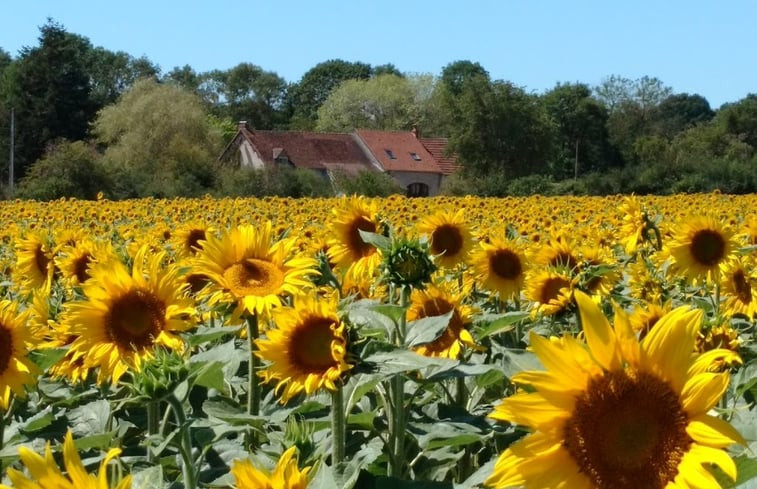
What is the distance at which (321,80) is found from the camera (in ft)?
291

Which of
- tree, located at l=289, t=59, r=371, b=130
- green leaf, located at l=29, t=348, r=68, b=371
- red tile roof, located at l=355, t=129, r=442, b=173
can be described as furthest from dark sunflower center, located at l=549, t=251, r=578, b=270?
tree, located at l=289, t=59, r=371, b=130

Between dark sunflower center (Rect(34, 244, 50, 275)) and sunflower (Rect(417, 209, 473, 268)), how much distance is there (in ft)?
5.22

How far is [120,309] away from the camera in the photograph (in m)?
2.63

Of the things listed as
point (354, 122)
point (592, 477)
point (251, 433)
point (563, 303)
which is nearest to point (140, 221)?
point (563, 303)

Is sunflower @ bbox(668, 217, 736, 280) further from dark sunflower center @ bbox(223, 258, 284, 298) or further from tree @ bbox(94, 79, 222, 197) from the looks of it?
tree @ bbox(94, 79, 222, 197)

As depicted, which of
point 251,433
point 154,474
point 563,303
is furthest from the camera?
point 563,303

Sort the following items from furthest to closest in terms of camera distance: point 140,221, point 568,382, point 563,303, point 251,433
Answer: point 140,221
point 563,303
point 251,433
point 568,382

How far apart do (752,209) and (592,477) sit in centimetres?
1432

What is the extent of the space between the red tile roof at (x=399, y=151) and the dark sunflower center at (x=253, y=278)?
163 feet

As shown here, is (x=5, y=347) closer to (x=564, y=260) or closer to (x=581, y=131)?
(x=564, y=260)

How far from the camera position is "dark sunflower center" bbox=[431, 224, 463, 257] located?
13.0ft

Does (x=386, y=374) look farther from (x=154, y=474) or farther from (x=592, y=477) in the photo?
(x=592, y=477)

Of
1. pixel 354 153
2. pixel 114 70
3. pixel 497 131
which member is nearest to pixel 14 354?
pixel 497 131

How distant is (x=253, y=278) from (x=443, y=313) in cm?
65
